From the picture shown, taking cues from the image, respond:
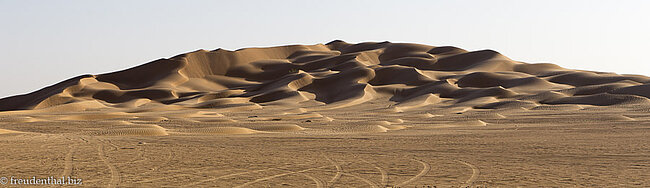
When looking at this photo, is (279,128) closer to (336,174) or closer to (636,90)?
(336,174)

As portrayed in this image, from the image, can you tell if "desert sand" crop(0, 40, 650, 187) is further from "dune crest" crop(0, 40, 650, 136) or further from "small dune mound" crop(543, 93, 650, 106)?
"dune crest" crop(0, 40, 650, 136)

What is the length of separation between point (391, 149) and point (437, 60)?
295 feet

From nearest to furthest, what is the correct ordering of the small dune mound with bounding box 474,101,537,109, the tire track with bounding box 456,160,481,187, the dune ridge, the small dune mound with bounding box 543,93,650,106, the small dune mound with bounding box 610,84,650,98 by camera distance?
the tire track with bounding box 456,160,481,187
the small dune mound with bounding box 474,101,537,109
the small dune mound with bounding box 543,93,650,106
the small dune mound with bounding box 610,84,650,98
the dune ridge

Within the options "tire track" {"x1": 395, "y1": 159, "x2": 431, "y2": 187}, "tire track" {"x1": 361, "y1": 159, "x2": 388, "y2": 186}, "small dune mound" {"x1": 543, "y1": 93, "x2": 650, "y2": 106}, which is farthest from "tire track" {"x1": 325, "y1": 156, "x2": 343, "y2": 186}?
"small dune mound" {"x1": 543, "y1": 93, "x2": 650, "y2": 106}

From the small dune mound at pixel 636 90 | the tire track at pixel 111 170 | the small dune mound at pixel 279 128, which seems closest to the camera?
the tire track at pixel 111 170

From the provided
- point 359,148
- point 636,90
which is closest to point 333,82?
point 636,90

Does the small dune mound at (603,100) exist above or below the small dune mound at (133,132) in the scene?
below

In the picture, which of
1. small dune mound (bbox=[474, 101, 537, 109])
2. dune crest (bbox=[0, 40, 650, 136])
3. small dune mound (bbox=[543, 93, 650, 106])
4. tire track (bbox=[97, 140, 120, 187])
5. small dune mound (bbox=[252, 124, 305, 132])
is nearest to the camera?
tire track (bbox=[97, 140, 120, 187])

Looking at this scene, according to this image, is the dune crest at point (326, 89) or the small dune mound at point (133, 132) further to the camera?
the dune crest at point (326, 89)

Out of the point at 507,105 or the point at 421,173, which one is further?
the point at 507,105

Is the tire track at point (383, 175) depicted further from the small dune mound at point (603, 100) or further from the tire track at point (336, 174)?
the small dune mound at point (603, 100)

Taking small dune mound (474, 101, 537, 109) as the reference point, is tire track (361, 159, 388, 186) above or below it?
above

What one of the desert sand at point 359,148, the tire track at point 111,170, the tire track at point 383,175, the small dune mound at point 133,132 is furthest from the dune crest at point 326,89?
the tire track at point 383,175

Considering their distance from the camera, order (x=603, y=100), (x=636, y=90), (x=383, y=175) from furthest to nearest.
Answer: (x=636, y=90)
(x=603, y=100)
(x=383, y=175)
